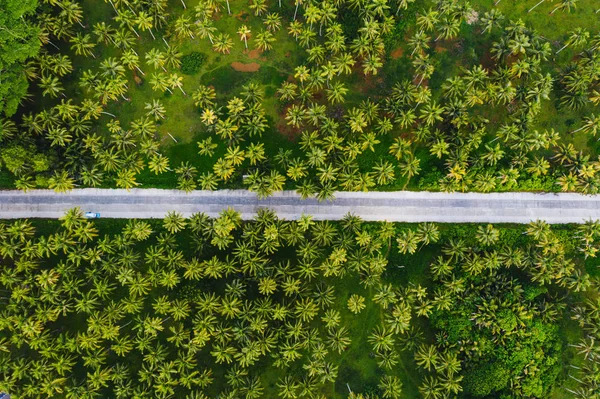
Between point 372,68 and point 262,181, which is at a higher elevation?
point 372,68

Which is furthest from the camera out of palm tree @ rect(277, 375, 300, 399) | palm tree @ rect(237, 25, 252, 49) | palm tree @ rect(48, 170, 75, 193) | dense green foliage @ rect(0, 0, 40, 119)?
palm tree @ rect(237, 25, 252, 49)

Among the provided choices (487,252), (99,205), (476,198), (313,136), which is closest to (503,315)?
(487,252)

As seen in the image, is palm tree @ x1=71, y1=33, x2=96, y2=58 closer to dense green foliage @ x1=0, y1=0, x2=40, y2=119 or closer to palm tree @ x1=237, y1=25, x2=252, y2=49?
dense green foliage @ x1=0, y1=0, x2=40, y2=119

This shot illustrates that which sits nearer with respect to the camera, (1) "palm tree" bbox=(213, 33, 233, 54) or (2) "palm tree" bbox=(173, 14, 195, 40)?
(2) "palm tree" bbox=(173, 14, 195, 40)

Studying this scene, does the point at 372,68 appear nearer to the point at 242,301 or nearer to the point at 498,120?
the point at 498,120

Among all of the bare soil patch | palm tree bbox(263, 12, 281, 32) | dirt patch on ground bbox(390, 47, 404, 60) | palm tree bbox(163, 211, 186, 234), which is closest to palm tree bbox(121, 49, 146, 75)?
the bare soil patch

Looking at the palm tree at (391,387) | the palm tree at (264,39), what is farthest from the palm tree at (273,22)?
the palm tree at (391,387)
